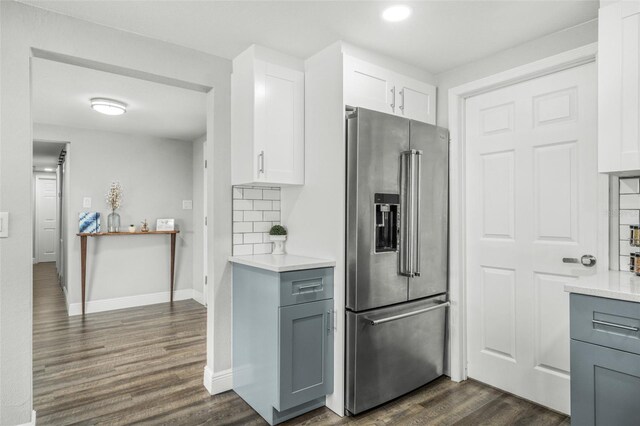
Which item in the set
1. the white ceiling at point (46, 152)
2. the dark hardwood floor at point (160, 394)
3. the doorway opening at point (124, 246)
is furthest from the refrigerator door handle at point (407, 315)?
the white ceiling at point (46, 152)

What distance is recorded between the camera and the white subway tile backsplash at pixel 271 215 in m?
2.94

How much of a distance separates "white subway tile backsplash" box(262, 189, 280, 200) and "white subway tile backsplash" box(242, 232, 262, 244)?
11.7 inches

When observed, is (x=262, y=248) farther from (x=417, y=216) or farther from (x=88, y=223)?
(x=88, y=223)

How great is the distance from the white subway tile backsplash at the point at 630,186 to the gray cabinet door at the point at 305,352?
183 cm

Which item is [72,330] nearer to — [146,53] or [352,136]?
[146,53]

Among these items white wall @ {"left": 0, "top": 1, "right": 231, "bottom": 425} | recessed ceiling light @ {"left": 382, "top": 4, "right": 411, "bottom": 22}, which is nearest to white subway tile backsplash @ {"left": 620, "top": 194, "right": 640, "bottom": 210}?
recessed ceiling light @ {"left": 382, "top": 4, "right": 411, "bottom": 22}

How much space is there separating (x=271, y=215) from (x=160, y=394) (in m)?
1.50

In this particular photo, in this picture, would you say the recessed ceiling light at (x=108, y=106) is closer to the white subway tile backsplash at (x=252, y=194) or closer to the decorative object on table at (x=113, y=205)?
the decorative object on table at (x=113, y=205)

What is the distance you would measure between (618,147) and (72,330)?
500 centimetres

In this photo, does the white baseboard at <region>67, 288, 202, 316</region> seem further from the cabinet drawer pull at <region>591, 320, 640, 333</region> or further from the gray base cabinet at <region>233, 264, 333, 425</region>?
the cabinet drawer pull at <region>591, 320, 640, 333</region>

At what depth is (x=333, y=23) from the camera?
224 centimetres

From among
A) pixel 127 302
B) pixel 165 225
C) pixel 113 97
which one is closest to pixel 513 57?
pixel 113 97

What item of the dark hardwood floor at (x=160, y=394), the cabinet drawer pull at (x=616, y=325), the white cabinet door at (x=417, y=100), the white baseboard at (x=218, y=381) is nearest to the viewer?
the cabinet drawer pull at (x=616, y=325)

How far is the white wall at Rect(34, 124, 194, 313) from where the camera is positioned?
15.7ft
